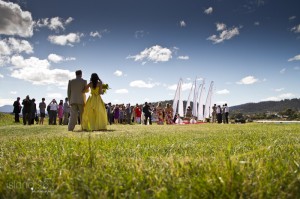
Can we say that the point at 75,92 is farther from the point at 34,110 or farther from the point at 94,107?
the point at 34,110

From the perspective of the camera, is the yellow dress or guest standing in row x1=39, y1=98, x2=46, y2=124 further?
guest standing in row x1=39, y1=98, x2=46, y2=124

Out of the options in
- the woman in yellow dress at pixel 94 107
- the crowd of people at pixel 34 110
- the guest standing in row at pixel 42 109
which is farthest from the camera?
the guest standing in row at pixel 42 109

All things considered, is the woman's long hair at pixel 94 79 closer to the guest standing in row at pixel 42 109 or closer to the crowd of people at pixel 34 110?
the crowd of people at pixel 34 110

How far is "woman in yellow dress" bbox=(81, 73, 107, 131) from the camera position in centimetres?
1339

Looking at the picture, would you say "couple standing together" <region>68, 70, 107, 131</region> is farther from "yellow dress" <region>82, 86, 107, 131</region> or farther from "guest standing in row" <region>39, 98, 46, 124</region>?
"guest standing in row" <region>39, 98, 46, 124</region>

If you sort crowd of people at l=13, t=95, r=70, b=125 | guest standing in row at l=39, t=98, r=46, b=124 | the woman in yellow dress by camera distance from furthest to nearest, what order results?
guest standing in row at l=39, t=98, r=46, b=124, crowd of people at l=13, t=95, r=70, b=125, the woman in yellow dress

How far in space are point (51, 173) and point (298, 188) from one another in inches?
73.4

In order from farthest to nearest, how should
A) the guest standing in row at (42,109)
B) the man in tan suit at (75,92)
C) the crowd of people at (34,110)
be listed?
the guest standing in row at (42,109) → the crowd of people at (34,110) → the man in tan suit at (75,92)

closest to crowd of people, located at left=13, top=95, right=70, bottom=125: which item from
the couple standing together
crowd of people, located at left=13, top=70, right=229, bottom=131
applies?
crowd of people, located at left=13, top=70, right=229, bottom=131

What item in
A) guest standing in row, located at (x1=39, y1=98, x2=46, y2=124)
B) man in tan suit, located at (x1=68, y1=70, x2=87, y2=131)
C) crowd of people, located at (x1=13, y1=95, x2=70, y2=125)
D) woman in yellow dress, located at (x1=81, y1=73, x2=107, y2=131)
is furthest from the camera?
guest standing in row, located at (x1=39, y1=98, x2=46, y2=124)

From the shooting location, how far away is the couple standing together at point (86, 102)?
13.2m

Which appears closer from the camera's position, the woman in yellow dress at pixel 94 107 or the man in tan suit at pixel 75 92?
the man in tan suit at pixel 75 92

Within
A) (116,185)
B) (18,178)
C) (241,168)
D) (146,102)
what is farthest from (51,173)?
(146,102)

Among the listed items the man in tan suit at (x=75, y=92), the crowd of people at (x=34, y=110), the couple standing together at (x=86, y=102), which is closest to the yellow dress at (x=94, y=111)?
the couple standing together at (x=86, y=102)
